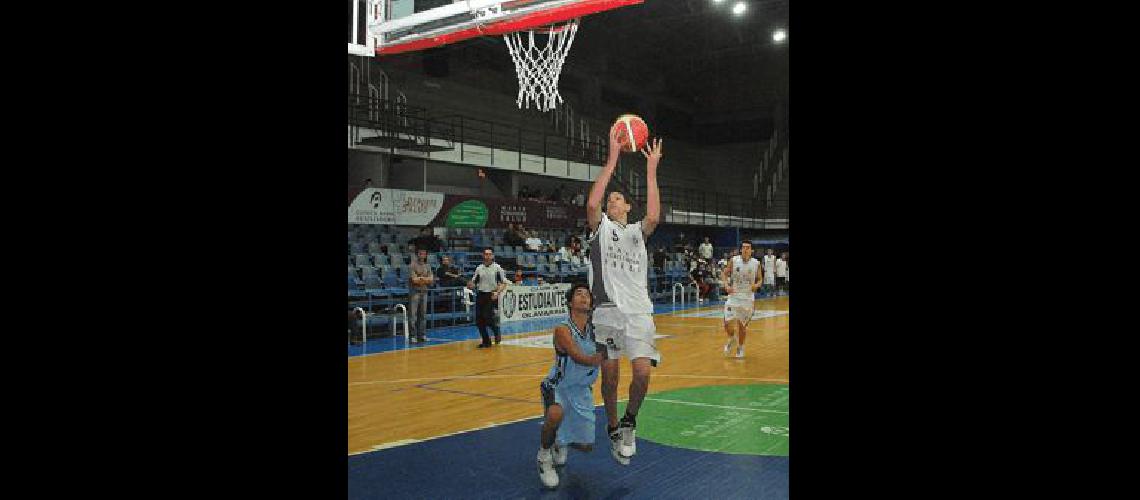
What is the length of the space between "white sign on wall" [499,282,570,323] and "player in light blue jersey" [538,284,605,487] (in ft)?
29.0

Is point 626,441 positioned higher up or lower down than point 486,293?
lower down

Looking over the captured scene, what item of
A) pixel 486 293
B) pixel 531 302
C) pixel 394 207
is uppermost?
pixel 394 207

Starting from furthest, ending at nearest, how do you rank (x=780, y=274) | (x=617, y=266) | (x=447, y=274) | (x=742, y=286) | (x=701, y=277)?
(x=780, y=274)
(x=701, y=277)
(x=447, y=274)
(x=742, y=286)
(x=617, y=266)

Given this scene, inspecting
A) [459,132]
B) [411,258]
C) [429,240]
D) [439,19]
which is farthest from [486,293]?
[459,132]

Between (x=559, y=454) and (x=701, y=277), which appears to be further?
(x=701, y=277)

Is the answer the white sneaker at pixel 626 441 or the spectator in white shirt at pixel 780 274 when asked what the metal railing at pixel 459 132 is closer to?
the spectator in white shirt at pixel 780 274

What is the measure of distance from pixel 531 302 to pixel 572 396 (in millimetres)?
9828

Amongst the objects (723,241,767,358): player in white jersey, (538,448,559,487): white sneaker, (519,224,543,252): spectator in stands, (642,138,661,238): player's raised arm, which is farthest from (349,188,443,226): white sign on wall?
(538,448,559,487): white sneaker

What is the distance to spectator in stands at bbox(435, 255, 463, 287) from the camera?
14.3 metres

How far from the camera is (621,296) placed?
4.90 meters

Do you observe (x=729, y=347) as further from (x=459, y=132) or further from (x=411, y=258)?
(x=459, y=132)

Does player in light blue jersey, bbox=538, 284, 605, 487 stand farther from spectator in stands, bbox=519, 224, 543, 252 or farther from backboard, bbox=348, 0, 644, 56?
spectator in stands, bbox=519, 224, 543, 252
